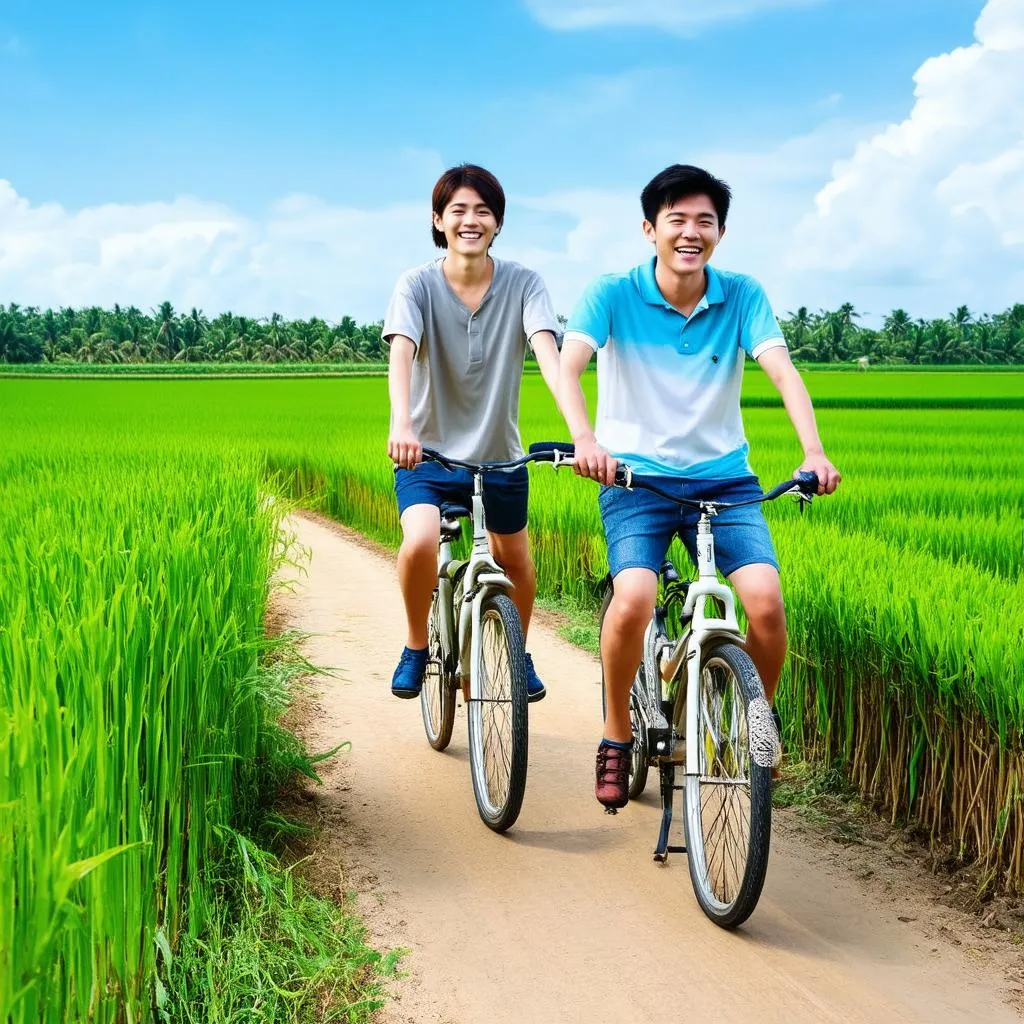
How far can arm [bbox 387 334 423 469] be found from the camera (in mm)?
3238

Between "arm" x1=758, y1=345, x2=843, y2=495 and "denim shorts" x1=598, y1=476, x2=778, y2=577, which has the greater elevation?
"arm" x1=758, y1=345, x2=843, y2=495

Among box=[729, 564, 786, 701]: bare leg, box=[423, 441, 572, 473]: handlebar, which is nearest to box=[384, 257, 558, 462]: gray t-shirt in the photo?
box=[423, 441, 572, 473]: handlebar

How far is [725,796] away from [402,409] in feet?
4.87

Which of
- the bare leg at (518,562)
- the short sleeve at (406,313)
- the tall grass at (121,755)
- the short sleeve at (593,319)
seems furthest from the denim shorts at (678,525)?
the tall grass at (121,755)

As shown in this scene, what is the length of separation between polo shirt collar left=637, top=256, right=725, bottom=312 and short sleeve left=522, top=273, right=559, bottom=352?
0.57 m

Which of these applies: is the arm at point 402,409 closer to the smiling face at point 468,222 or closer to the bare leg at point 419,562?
the bare leg at point 419,562

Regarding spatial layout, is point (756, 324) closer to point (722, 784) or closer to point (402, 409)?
point (402, 409)

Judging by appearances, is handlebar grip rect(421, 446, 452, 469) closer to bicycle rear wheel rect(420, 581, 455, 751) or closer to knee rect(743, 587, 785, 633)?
bicycle rear wheel rect(420, 581, 455, 751)

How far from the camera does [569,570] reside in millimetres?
7125

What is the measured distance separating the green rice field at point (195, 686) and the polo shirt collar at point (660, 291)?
1106 millimetres

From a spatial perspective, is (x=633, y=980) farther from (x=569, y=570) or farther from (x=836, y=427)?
(x=836, y=427)

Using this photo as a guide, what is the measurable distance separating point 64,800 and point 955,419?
19441mm

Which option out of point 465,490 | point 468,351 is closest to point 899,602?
point 465,490

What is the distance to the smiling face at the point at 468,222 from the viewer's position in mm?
3490
